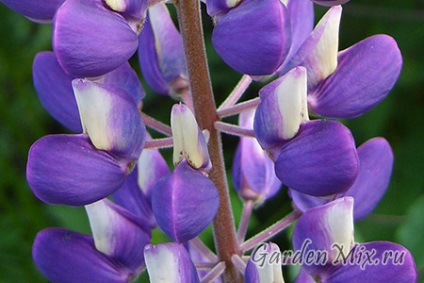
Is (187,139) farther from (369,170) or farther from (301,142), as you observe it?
(369,170)

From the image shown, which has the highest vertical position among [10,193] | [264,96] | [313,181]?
[264,96]

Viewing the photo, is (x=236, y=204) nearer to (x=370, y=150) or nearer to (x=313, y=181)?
(x=370, y=150)

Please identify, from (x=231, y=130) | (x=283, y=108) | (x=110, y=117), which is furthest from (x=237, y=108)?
(x=110, y=117)

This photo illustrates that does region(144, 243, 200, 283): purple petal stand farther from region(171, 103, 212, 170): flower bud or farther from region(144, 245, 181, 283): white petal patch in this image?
region(171, 103, 212, 170): flower bud

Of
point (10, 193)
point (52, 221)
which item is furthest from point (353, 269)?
point (10, 193)

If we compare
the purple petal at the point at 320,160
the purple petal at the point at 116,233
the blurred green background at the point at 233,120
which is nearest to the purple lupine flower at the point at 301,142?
the purple petal at the point at 320,160

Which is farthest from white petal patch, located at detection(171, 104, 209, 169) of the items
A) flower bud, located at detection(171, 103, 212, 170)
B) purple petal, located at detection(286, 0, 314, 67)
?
A: purple petal, located at detection(286, 0, 314, 67)
